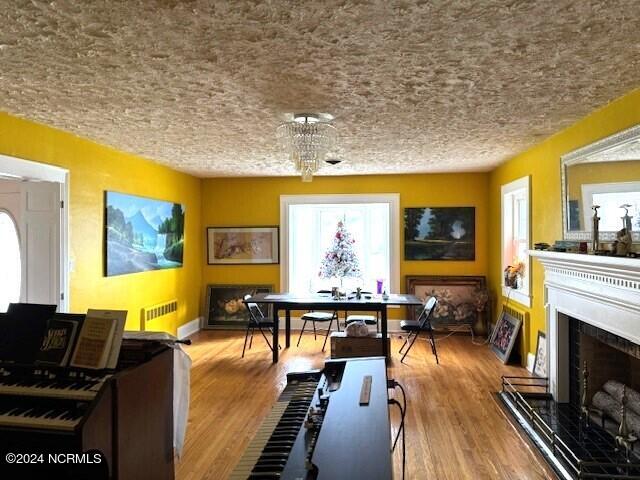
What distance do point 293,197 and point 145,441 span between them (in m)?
5.25

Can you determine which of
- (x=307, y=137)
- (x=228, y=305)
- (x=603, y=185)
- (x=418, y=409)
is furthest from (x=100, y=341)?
(x=228, y=305)

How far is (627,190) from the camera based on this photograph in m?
3.08

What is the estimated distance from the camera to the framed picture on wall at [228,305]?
7.30 metres

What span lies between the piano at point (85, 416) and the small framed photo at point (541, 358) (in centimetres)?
381

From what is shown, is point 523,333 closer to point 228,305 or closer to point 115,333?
point 228,305

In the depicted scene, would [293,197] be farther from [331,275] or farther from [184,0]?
[184,0]

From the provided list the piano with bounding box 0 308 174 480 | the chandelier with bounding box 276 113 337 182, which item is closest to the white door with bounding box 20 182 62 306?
the piano with bounding box 0 308 174 480

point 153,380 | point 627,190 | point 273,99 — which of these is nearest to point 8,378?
point 153,380

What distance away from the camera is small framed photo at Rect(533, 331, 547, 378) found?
4633 millimetres

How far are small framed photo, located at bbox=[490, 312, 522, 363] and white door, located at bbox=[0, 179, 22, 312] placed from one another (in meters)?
5.36

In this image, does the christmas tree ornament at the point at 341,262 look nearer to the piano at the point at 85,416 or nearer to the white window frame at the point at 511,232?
the white window frame at the point at 511,232

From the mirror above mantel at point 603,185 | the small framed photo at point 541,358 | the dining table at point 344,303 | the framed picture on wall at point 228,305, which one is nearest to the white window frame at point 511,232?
the small framed photo at point 541,358

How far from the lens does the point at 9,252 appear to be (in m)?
4.88

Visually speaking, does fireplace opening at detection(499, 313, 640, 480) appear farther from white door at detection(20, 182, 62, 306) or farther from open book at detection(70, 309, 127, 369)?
white door at detection(20, 182, 62, 306)
